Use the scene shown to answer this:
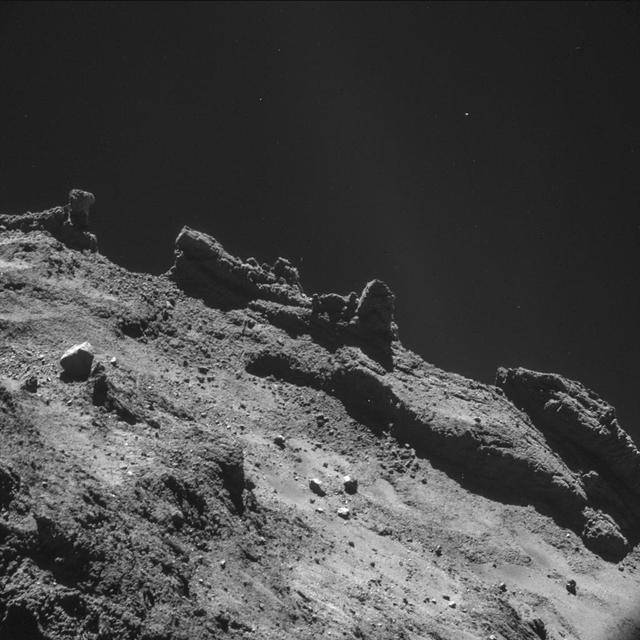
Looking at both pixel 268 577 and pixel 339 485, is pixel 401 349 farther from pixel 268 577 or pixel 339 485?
pixel 268 577

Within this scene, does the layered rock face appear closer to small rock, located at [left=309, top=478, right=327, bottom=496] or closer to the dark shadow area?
small rock, located at [left=309, top=478, right=327, bottom=496]

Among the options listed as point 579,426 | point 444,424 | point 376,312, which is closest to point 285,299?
point 376,312

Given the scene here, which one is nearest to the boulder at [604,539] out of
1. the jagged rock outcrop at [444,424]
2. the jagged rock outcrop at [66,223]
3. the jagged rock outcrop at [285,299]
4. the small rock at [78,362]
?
the jagged rock outcrop at [444,424]

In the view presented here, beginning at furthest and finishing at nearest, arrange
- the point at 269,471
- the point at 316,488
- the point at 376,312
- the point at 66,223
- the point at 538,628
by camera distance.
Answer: the point at 376,312 → the point at 66,223 → the point at 316,488 → the point at 269,471 → the point at 538,628

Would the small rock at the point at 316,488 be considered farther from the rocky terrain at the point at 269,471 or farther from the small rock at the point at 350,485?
the small rock at the point at 350,485

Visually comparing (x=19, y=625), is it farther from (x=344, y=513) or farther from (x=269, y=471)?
(x=344, y=513)

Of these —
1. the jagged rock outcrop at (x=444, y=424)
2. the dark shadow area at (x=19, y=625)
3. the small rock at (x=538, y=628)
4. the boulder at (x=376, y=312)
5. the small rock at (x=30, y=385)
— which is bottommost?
the small rock at (x=538, y=628)
